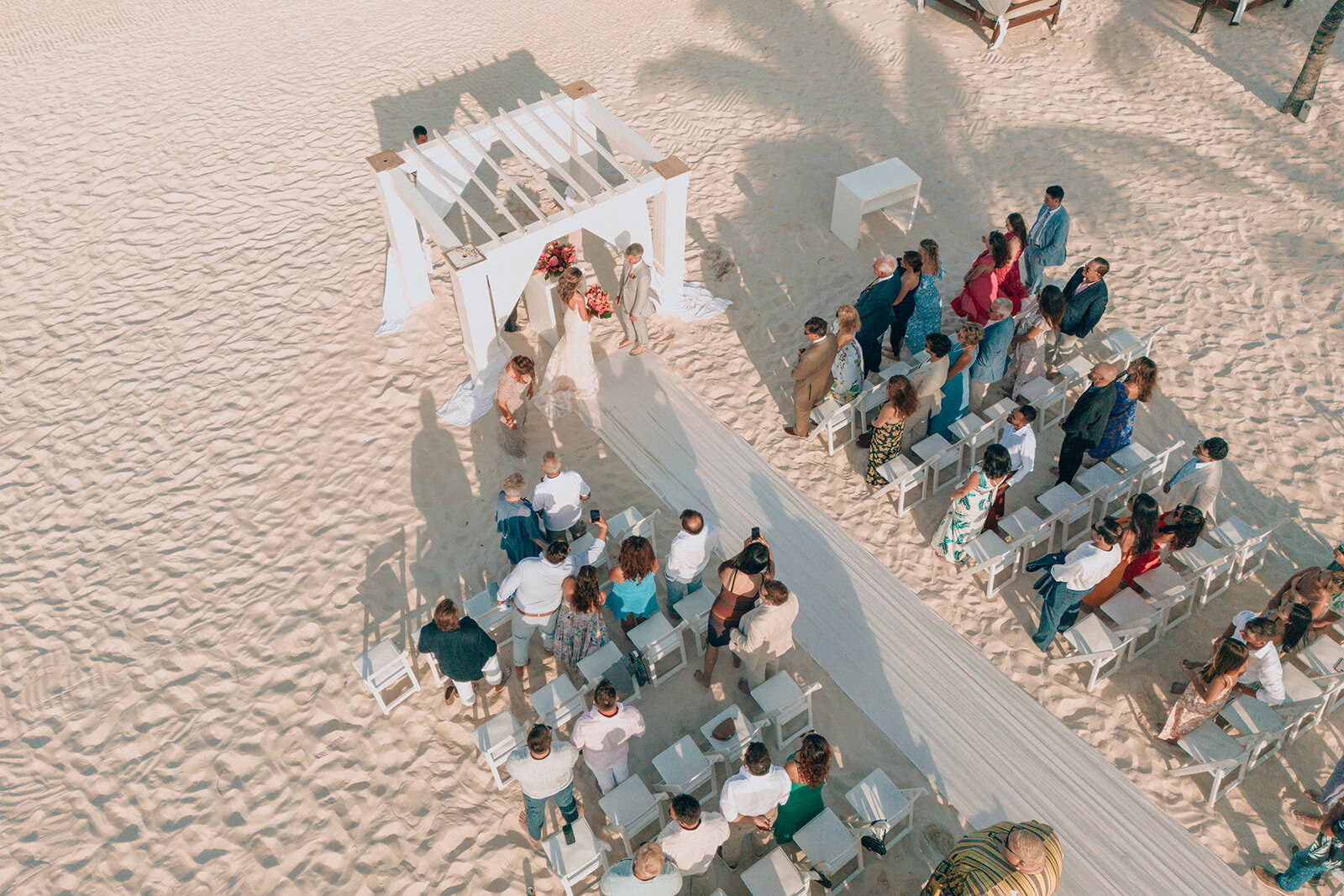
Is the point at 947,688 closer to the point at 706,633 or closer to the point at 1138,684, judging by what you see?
the point at 1138,684

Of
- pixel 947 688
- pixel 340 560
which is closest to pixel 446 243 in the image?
pixel 340 560

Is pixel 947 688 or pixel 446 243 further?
pixel 446 243

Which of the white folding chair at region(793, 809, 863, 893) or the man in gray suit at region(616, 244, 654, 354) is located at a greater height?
the man in gray suit at region(616, 244, 654, 354)

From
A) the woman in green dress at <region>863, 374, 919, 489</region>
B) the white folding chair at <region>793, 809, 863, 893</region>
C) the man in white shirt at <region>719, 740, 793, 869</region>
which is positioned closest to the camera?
the man in white shirt at <region>719, 740, 793, 869</region>

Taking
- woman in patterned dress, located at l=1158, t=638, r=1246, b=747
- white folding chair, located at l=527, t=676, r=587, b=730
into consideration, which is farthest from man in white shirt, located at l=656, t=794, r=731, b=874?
woman in patterned dress, located at l=1158, t=638, r=1246, b=747

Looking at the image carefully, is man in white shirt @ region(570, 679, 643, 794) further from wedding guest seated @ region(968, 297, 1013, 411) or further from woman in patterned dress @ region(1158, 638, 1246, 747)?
wedding guest seated @ region(968, 297, 1013, 411)

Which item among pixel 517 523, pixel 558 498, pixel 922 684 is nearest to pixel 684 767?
pixel 922 684

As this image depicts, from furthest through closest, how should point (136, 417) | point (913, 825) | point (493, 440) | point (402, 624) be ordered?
point (136, 417) < point (493, 440) < point (402, 624) < point (913, 825)
